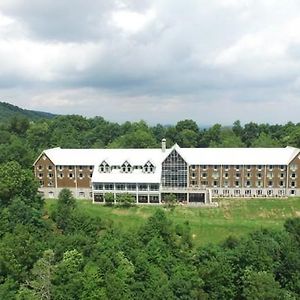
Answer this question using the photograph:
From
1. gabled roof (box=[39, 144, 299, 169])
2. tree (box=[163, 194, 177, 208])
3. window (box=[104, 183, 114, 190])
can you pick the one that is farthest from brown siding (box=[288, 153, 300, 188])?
window (box=[104, 183, 114, 190])

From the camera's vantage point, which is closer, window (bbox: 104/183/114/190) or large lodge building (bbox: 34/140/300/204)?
large lodge building (bbox: 34/140/300/204)

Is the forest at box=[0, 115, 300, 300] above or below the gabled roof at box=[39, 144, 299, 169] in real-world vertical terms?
below

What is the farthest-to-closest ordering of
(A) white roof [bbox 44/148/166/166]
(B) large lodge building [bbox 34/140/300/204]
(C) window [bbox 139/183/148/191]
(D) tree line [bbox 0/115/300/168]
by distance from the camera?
1. (D) tree line [bbox 0/115/300/168]
2. (A) white roof [bbox 44/148/166/166]
3. (B) large lodge building [bbox 34/140/300/204]
4. (C) window [bbox 139/183/148/191]

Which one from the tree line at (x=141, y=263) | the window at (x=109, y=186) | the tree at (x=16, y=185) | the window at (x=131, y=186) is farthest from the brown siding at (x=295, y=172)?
the tree at (x=16, y=185)

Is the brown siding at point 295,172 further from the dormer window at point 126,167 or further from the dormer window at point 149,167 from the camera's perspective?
the dormer window at point 126,167

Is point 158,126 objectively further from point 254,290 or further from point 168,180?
point 254,290

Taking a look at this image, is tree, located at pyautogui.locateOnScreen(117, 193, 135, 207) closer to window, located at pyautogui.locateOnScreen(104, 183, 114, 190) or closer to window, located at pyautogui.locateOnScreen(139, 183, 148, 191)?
window, located at pyautogui.locateOnScreen(139, 183, 148, 191)

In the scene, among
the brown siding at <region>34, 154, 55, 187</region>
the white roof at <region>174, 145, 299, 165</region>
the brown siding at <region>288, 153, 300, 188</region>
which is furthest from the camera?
the brown siding at <region>34, 154, 55, 187</region>
